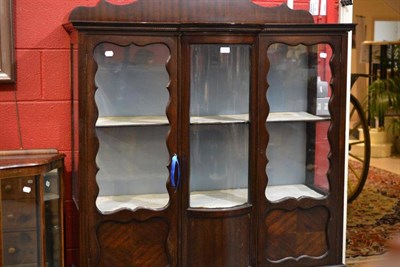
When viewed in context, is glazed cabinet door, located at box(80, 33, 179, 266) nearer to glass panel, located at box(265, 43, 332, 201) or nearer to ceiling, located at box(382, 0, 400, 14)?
glass panel, located at box(265, 43, 332, 201)

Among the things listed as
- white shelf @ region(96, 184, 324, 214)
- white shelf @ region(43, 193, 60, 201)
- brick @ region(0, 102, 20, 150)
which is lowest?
white shelf @ region(96, 184, 324, 214)

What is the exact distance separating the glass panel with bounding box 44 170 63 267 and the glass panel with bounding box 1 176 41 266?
2.7 inches

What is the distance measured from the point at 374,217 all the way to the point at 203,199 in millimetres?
2466

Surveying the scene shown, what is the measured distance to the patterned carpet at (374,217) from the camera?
440 cm

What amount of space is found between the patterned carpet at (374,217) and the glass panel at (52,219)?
2066 mm

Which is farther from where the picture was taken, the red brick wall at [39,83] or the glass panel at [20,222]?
the red brick wall at [39,83]

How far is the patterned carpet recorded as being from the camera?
4.40 m

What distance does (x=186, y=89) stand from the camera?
9.95 ft

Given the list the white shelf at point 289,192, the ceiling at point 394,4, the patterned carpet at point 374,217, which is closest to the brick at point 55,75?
the white shelf at point 289,192

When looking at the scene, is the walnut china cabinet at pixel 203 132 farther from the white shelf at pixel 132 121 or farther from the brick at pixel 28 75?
the brick at pixel 28 75

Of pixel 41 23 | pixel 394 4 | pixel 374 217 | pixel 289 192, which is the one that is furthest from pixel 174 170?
pixel 394 4

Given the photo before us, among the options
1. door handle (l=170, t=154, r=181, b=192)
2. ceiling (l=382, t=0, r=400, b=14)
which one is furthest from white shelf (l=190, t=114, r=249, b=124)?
ceiling (l=382, t=0, r=400, b=14)

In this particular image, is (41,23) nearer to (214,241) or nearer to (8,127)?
(8,127)

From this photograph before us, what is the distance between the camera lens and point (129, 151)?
3219 mm
